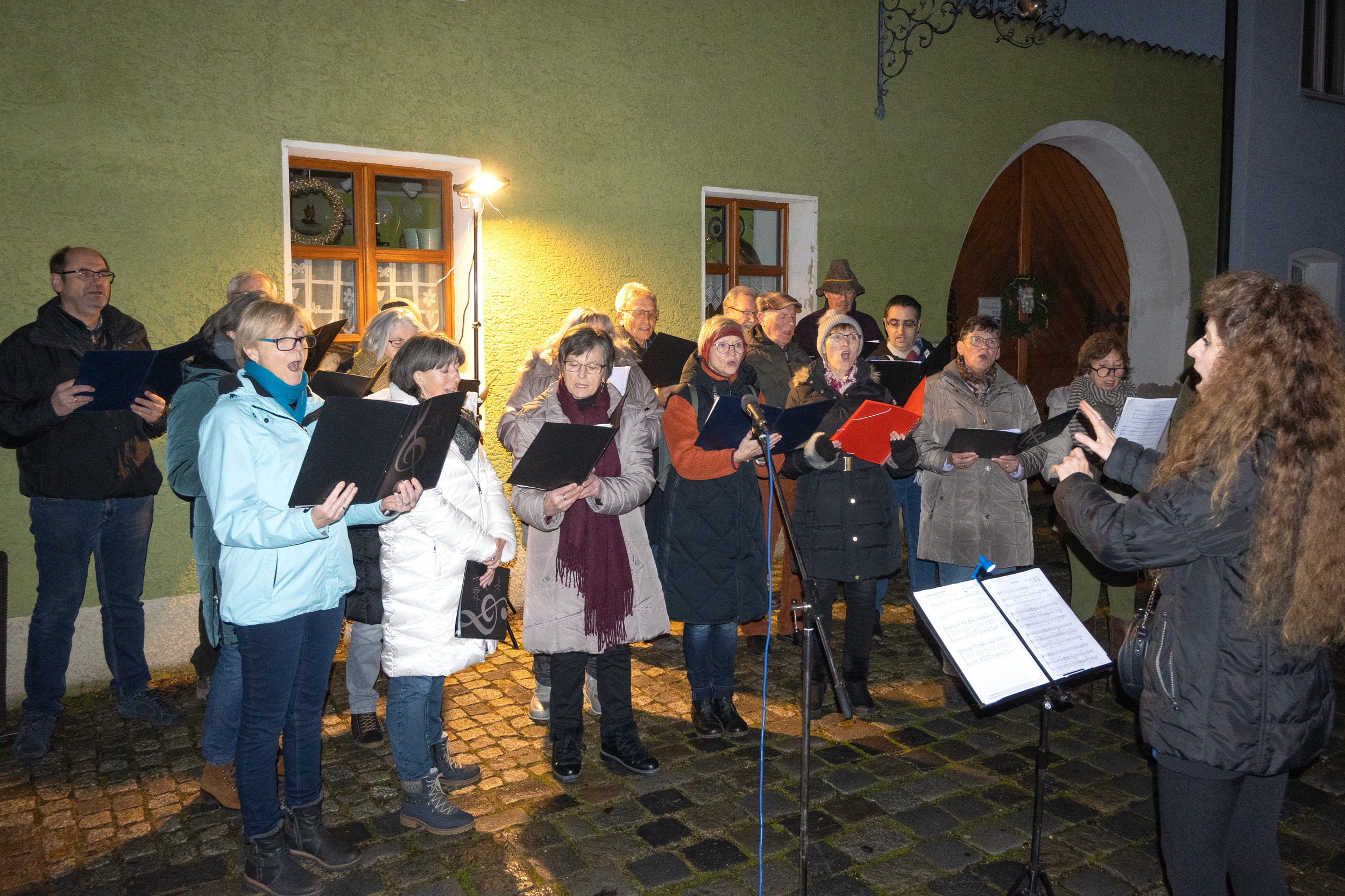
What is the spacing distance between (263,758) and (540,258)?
4298 millimetres

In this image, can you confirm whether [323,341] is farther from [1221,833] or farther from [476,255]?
[1221,833]

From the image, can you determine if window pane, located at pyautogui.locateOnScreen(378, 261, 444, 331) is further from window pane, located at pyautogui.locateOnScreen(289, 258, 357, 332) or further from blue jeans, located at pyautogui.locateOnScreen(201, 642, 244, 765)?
blue jeans, located at pyautogui.locateOnScreen(201, 642, 244, 765)

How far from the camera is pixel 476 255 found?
21.2ft

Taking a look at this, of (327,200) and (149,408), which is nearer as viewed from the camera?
(149,408)

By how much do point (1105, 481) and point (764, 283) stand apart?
3.85m

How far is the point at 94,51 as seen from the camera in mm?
5168

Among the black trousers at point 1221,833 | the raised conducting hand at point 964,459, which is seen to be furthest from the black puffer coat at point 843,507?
the black trousers at point 1221,833

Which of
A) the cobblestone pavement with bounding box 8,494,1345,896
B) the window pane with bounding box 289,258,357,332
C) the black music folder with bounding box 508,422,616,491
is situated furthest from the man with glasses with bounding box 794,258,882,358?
the black music folder with bounding box 508,422,616,491

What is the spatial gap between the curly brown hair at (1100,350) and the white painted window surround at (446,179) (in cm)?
370

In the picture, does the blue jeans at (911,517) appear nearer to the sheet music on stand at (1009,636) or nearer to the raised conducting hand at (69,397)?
the sheet music on stand at (1009,636)

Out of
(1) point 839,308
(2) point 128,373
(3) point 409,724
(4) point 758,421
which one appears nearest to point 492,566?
(3) point 409,724

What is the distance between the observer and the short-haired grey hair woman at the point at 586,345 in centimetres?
400

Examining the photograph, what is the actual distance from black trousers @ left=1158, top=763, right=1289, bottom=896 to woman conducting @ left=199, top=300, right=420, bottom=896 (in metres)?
2.50

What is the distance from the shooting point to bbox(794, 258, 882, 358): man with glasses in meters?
7.04
